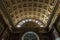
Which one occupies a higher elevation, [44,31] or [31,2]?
[31,2]

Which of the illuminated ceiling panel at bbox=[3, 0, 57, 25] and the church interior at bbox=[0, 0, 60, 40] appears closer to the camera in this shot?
the church interior at bbox=[0, 0, 60, 40]

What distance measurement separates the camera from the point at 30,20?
28250 mm

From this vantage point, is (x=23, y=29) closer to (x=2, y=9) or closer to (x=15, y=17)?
(x=15, y=17)

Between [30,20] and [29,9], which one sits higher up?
[29,9]

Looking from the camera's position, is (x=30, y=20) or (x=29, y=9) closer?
(x=29, y=9)

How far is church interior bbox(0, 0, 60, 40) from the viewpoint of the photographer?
68.6ft

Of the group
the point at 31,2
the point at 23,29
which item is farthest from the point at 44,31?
the point at 31,2

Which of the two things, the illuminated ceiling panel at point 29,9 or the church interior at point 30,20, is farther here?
the illuminated ceiling panel at point 29,9

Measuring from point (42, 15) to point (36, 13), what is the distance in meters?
1.05

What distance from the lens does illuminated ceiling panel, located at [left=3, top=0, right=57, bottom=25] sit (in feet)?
72.3

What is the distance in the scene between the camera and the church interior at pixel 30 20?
824 inches

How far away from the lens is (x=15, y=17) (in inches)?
1024

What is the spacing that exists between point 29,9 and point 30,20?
3679mm

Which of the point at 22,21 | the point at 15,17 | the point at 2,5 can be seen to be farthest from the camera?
the point at 22,21
